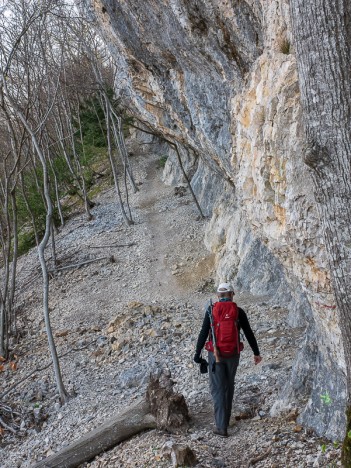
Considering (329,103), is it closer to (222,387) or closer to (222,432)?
(222,387)

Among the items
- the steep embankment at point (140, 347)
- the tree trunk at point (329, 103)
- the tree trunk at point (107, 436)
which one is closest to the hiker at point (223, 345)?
the steep embankment at point (140, 347)

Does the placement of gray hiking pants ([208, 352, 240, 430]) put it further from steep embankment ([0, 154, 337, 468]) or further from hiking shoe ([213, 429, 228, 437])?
steep embankment ([0, 154, 337, 468])

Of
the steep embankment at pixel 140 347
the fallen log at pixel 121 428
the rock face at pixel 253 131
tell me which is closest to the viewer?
the rock face at pixel 253 131

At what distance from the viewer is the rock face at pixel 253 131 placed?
4840 mm

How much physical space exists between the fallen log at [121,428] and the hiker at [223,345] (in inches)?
21.3

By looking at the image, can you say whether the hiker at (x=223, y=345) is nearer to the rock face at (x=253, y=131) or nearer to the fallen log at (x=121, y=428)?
the fallen log at (x=121, y=428)

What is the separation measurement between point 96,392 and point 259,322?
11.1 ft

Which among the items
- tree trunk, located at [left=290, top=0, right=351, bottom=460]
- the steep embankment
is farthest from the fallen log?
tree trunk, located at [left=290, top=0, right=351, bottom=460]

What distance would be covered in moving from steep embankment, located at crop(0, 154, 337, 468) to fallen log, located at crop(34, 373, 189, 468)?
0.14 meters

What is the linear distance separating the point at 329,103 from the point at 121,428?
4.54 metres

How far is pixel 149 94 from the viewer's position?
14375mm

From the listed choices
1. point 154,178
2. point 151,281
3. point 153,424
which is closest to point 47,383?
point 153,424

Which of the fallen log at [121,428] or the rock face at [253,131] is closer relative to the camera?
the rock face at [253,131]

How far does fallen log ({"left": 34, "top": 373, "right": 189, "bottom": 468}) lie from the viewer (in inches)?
225
